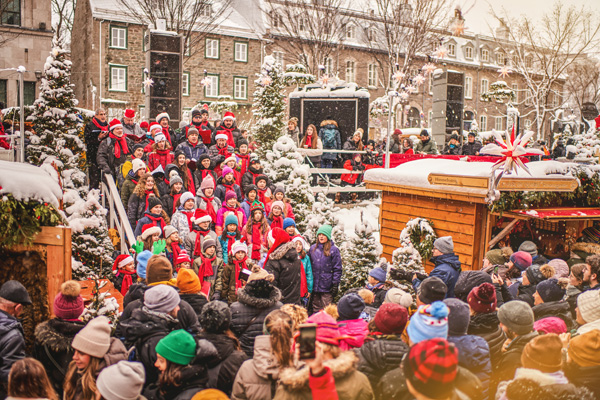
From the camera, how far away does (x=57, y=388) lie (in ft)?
12.6

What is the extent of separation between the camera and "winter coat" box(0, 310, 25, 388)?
3.57 metres

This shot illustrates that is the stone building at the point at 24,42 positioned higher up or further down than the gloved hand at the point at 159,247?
higher up

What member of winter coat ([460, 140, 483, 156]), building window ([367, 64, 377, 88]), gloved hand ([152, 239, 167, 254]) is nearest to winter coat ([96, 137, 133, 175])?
gloved hand ([152, 239, 167, 254])

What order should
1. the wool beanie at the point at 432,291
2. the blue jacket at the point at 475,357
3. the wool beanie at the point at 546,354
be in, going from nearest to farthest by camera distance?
the wool beanie at the point at 546,354 < the blue jacket at the point at 475,357 < the wool beanie at the point at 432,291

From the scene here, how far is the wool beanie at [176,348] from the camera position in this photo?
127 inches

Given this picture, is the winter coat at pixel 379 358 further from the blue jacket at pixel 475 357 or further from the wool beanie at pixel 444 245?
the wool beanie at pixel 444 245

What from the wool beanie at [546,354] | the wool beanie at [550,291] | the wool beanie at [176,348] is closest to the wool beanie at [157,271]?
the wool beanie at [176,348]

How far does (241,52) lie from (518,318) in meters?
32.9

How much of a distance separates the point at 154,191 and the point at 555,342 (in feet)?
21.3

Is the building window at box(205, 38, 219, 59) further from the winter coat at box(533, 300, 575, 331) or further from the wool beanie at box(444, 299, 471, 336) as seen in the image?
the wool beanie at box(444, 299, 471, 336)

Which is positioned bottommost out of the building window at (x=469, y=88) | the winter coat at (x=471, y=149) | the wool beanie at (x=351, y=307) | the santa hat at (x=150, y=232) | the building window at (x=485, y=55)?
the wool beanie at (x=351, y=307)

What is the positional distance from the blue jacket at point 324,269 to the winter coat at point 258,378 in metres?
3.79

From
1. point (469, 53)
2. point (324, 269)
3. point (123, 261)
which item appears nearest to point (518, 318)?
point (324, 269)

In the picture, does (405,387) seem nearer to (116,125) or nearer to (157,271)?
(157,271)
